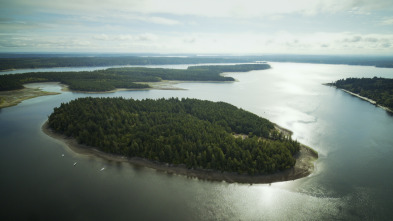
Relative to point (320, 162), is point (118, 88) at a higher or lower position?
higher

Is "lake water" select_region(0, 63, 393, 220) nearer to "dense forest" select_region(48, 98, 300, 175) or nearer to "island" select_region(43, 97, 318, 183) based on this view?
"island" select_region(43, 97, 318, 183)

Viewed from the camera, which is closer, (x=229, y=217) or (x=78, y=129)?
(x=229, y=217)

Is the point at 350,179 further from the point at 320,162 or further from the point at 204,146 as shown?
the point at 204,146

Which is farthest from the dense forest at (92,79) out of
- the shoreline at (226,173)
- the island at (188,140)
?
the shoreline at (226,173)

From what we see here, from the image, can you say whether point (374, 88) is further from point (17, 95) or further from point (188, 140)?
point (17, 95)

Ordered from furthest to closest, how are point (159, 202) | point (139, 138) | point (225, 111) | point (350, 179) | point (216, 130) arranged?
point (225, 111), point (216, 130), point (139, 138), point (350, 179), point (159, 202)

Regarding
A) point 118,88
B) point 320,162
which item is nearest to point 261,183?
point 320,162

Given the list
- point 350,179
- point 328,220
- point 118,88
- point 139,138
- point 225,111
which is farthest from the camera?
point 118,88
